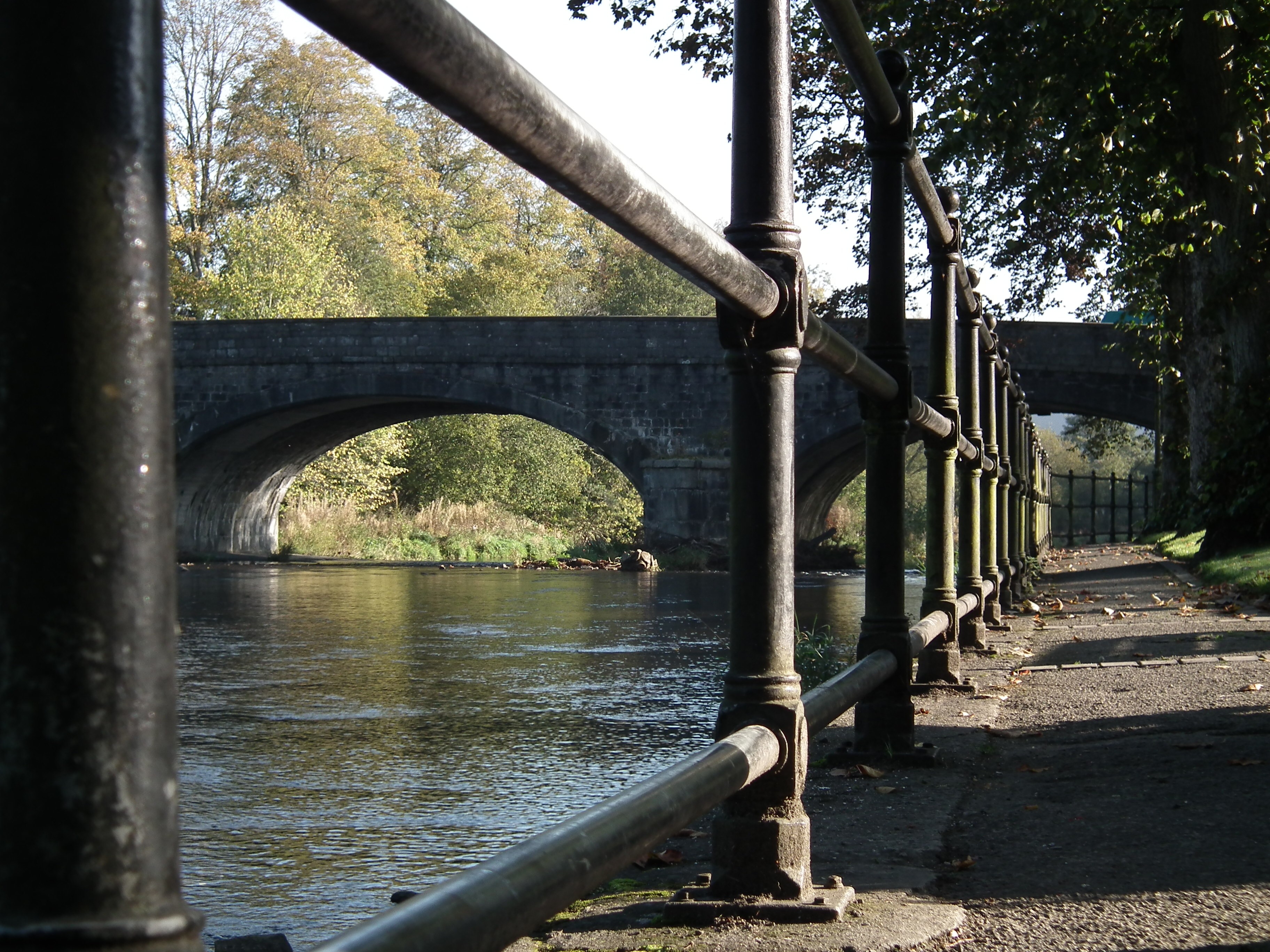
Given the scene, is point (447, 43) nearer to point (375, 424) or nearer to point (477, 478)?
point (375, 424)

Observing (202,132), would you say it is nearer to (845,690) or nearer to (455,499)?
(455,499)

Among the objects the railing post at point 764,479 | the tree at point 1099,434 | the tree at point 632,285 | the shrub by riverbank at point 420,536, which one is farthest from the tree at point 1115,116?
the tree at point 632,285

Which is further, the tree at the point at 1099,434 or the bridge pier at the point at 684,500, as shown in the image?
the tree at the point at 1099,434

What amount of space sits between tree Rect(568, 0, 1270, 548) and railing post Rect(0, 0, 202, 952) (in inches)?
393

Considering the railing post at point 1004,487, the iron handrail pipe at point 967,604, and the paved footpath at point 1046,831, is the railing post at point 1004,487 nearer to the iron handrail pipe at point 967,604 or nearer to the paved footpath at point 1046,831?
the iron handrail pipe at point 967,604

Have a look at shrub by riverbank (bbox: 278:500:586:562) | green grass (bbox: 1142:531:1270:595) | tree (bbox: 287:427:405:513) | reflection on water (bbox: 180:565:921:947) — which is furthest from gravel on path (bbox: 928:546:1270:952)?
tree (bbox: 287:427:405:513)

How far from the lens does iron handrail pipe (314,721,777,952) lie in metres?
1.01

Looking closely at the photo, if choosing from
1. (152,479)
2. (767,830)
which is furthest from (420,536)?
(152,479)

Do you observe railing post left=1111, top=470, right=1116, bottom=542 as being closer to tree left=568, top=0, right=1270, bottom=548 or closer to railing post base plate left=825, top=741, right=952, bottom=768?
tree left=568, top=0, right=1270, bottom=548

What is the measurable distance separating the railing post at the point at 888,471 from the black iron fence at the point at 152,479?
129 centimetres

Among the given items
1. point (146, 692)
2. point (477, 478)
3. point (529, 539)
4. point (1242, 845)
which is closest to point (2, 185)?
point (146, 692)

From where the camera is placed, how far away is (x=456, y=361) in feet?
83.1

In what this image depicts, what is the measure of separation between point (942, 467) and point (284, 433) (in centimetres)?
2491

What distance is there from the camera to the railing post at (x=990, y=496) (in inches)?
283
